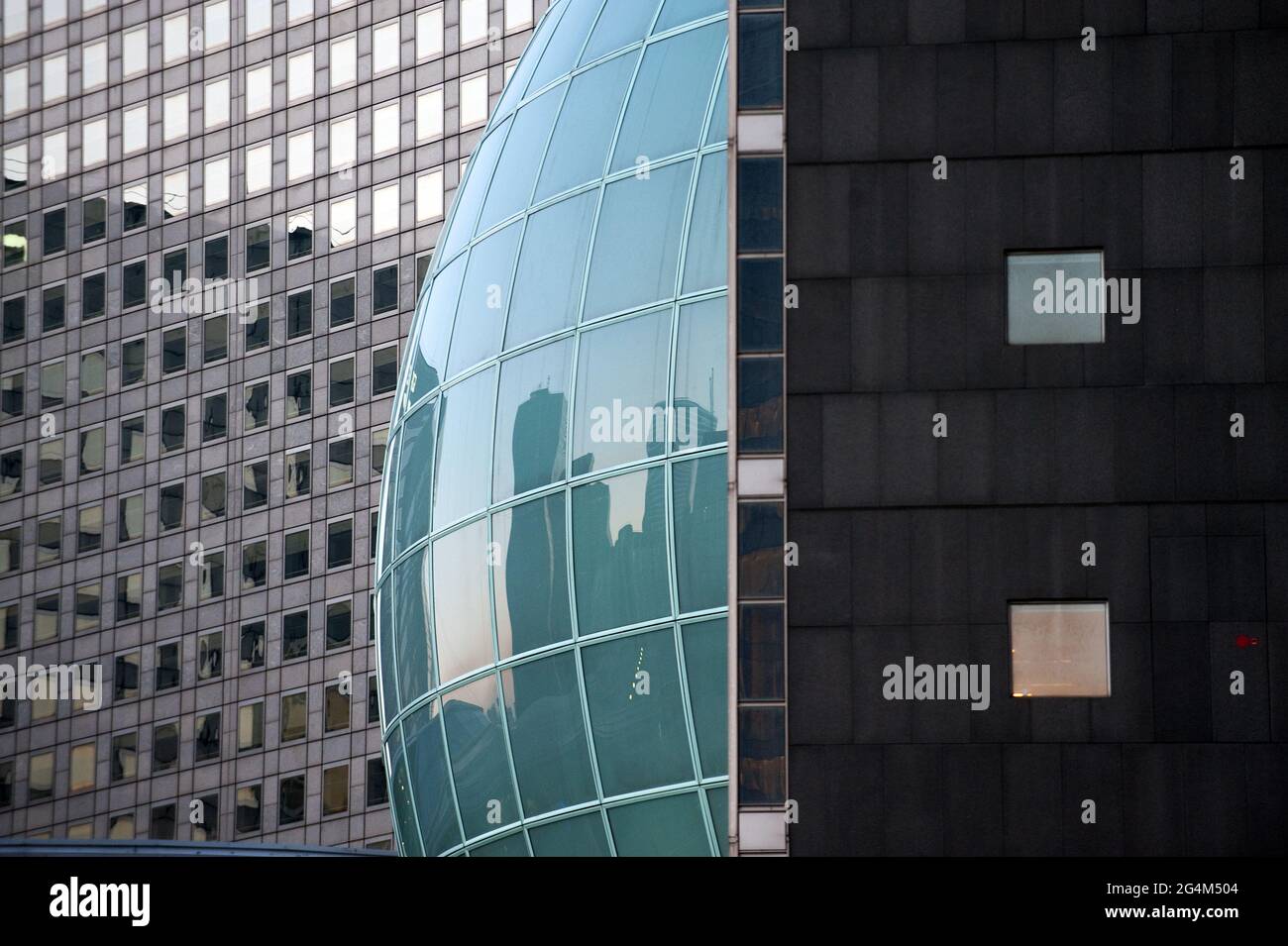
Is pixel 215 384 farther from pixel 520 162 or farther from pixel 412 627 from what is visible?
pixel 412 627

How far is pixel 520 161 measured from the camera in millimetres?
35250

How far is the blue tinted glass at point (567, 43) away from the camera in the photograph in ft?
117

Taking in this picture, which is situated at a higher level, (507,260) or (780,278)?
(507,260)

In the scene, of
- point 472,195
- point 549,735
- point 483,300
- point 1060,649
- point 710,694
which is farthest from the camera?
point 472,195

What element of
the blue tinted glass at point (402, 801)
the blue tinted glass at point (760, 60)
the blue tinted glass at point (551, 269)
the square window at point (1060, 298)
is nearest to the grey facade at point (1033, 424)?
the square window at point (1060, 298)

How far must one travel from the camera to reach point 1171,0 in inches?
923

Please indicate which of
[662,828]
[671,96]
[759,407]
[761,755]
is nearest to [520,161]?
[671,96]

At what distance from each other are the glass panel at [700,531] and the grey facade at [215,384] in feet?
248

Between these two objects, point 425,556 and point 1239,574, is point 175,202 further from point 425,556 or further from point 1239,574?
point 1239,574

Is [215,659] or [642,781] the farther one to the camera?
Answer: [215,659]

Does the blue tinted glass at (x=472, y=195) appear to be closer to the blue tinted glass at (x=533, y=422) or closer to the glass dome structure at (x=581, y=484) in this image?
the glass dome structure at (x=581, y=484)

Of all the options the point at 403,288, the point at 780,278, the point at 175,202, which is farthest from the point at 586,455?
the point at 175,202

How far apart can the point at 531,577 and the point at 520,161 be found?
7.05 meters

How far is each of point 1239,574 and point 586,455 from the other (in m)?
11.1
